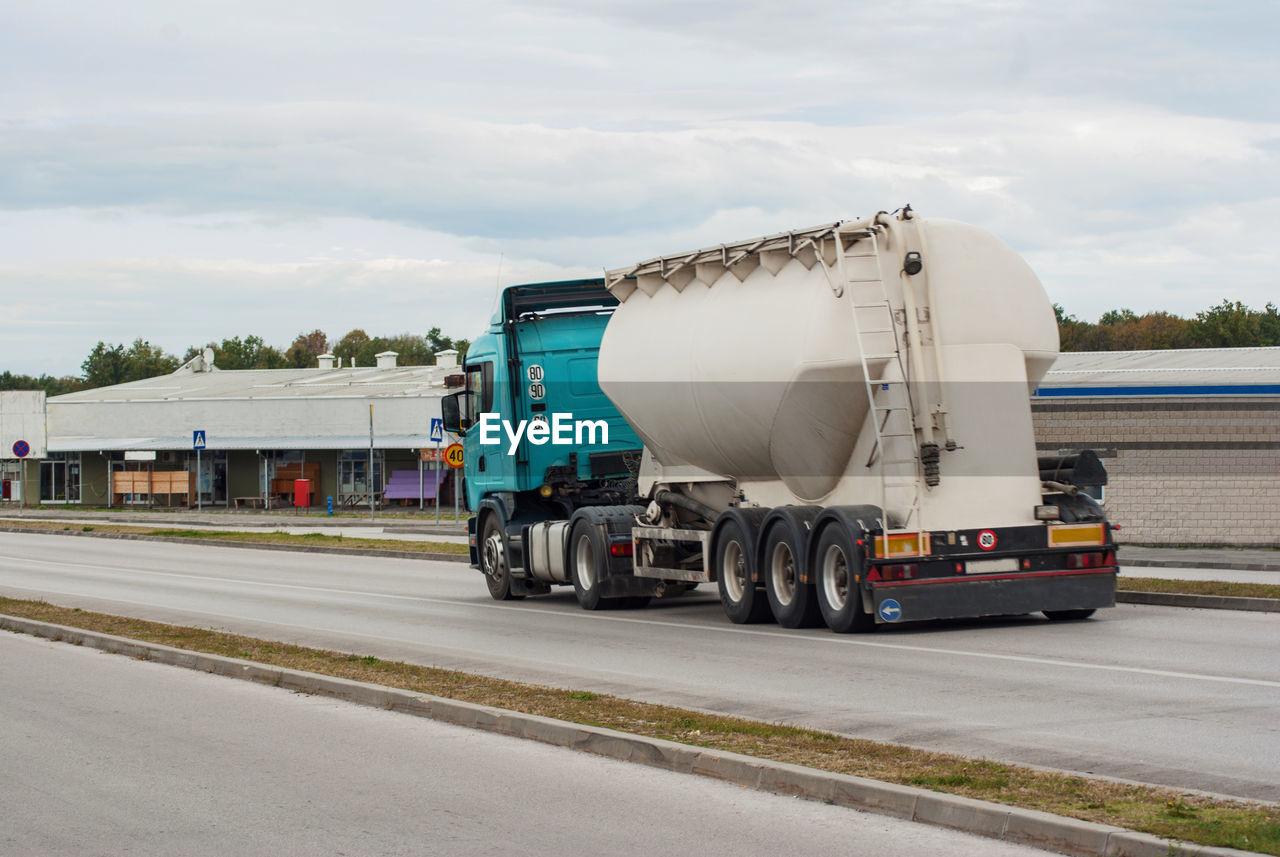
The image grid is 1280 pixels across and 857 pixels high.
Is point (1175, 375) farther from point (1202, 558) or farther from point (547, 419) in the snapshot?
A: point (547, 419)

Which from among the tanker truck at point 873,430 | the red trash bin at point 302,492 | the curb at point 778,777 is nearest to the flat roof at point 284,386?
the red trash bin at point 302,492

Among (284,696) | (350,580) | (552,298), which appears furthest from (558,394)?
(284,696)

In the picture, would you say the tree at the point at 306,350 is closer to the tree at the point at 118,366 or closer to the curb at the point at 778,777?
the tree at the point at 118,366

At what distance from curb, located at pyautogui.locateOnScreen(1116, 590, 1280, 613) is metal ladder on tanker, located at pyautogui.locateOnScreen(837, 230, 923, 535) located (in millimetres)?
4638

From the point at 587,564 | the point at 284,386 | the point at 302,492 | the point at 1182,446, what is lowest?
the point at 587,564

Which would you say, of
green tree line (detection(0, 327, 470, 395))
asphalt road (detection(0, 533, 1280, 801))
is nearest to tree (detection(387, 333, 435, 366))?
green tree line (detection(0, 327, 470, 395))

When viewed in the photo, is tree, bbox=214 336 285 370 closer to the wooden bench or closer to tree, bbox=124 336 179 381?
tree, bbox=124 336 179 381

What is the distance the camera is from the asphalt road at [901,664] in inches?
362

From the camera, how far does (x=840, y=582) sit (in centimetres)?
1549

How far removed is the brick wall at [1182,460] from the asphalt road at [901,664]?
35.3ft

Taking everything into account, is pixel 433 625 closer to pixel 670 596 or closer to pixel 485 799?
pixel 670 596

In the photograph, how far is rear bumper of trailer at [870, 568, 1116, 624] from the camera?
48.6 feet

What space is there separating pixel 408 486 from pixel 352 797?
51.3m

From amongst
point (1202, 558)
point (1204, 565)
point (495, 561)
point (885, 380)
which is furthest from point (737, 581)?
point (1202, 558)
